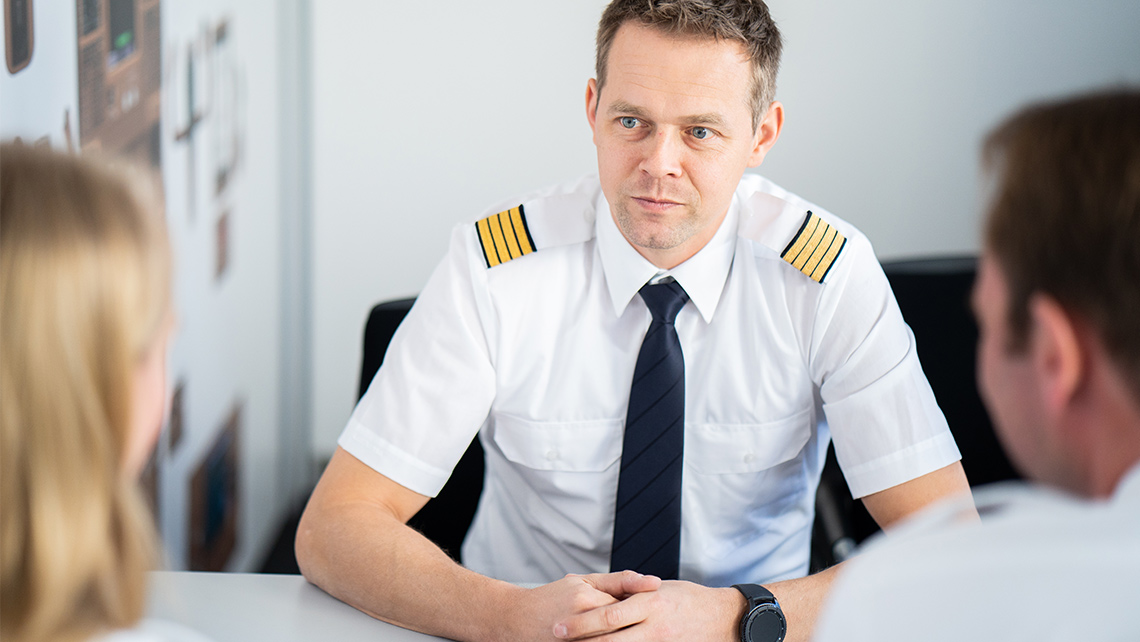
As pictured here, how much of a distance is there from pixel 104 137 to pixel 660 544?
43.5 inches

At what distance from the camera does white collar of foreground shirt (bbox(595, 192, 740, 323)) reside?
1.44m

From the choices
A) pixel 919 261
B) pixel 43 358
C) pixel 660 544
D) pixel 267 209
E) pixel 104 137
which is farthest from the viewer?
pixel 267 209

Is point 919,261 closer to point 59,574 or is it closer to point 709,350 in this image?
point 709,350

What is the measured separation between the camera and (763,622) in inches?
44.7

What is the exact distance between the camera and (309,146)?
265cm

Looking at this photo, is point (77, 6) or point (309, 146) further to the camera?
point (309, 146)

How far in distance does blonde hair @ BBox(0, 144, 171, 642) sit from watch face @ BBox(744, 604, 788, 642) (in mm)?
741

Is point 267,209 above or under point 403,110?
under

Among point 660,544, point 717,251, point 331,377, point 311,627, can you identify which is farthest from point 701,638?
point 331,377

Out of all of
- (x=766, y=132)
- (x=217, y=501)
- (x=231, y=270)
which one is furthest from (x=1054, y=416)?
(x=217, y=501)

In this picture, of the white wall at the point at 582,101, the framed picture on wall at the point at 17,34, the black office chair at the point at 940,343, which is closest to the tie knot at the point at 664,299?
the black office chair at the point at 940,343

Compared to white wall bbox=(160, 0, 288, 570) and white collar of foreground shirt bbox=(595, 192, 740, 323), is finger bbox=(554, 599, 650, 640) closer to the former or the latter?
white collar of foreground shirt bbox=(595, 192, 740, 323)

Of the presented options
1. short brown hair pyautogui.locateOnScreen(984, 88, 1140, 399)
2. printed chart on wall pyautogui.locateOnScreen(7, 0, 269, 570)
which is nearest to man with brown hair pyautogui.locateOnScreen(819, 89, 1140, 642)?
short brown hair pyautogui.locateOnScreen(984, 88, 1140, 399)

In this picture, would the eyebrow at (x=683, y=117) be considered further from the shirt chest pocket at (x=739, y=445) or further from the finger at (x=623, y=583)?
the finger at (x=623, y=583)
